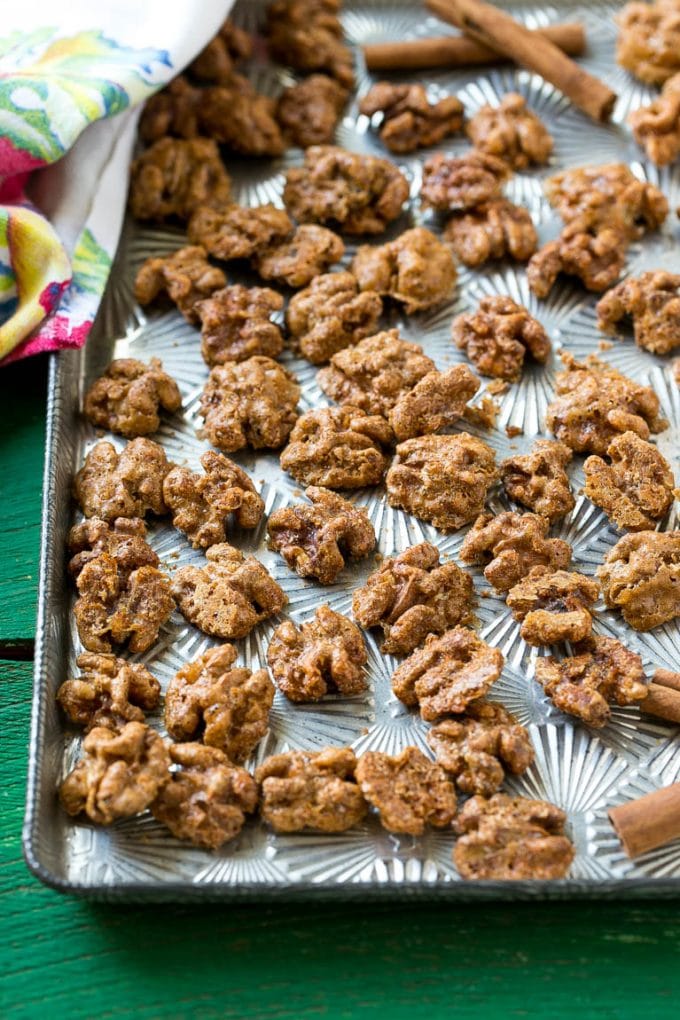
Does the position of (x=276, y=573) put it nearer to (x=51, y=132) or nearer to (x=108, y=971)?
(x=108, y=971)

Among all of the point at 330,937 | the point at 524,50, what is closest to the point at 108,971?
the point at 330,937

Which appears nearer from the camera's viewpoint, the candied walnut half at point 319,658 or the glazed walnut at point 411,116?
the candied walnut half at point 319,658

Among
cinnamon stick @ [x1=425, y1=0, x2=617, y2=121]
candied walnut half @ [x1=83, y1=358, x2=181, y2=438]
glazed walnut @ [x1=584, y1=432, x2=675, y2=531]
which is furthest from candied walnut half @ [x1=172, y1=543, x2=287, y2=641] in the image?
cinnamon stick @ [x1=425, y1=0, x2=617, y2=121]

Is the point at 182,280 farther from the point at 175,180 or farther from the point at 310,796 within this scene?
the point at 310,796

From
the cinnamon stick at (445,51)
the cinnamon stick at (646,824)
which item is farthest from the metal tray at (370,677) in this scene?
the cinnamon stick at (445,51)

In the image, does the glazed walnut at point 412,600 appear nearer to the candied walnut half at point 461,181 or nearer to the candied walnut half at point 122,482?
the candied walnut half at point 122,482

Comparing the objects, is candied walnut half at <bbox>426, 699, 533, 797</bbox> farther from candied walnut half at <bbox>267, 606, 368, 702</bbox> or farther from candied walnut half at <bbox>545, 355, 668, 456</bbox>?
candied walnut half at <bbox>545, 355, 668, 456</bbox>
